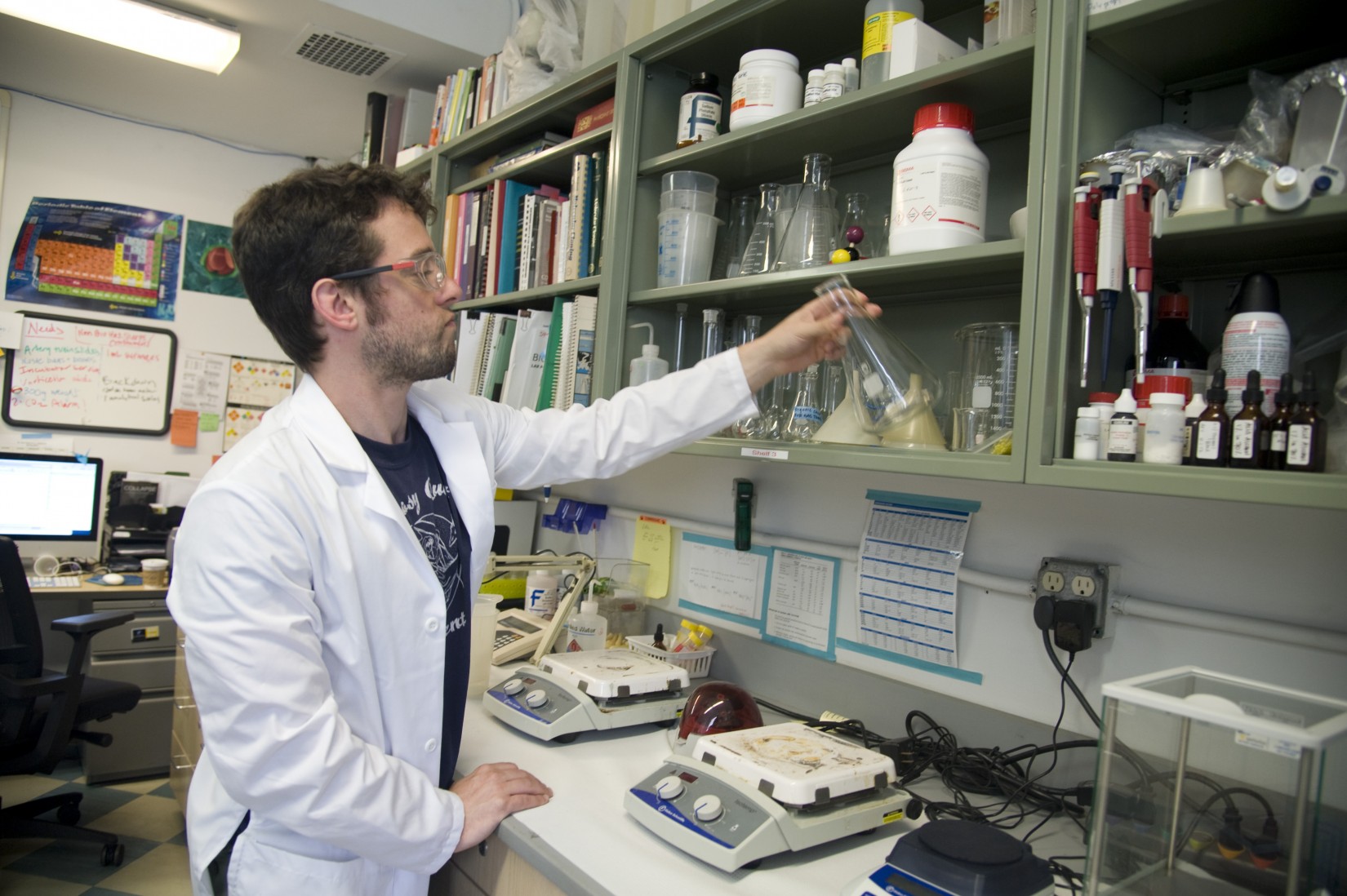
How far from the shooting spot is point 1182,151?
99 cm

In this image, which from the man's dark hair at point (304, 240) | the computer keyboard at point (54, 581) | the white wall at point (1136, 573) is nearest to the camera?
the white wall at point (1136, 573)

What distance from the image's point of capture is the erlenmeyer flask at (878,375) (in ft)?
4.18

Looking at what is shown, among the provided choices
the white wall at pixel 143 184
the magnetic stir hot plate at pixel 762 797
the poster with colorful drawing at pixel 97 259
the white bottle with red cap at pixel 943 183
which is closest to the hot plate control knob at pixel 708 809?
the magnetic stir hot plate at pixel 762 797

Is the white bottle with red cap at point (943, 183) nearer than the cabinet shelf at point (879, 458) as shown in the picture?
No

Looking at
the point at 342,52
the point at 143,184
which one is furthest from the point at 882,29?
the point at 143,184

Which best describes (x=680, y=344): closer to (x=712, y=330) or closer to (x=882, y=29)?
(x=712, y=330)

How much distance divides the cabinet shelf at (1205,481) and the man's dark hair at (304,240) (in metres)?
1.04

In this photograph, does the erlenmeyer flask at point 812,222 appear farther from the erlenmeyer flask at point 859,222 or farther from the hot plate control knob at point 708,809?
the hot plate control knob at point 708,809

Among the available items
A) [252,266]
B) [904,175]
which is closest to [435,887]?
[252,266]

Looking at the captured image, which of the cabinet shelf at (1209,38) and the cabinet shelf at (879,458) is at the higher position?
the cabinet shelf at (1209,38)

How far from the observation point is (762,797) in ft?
3.39

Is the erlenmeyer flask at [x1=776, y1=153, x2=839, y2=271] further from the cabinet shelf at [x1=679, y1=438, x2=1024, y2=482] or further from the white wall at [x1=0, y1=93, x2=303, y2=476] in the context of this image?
the white wall at [x1=0, y1=93, x2=303, y2=476]

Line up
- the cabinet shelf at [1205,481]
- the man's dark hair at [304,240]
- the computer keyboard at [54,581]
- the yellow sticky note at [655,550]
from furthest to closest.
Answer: the computer keyboard at [54,581], the yellow sticky note at [655,550], the man's dark hair at [304,240], the cabinet shelf at [1205,481]

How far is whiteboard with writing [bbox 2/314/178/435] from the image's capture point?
10.8 feet
